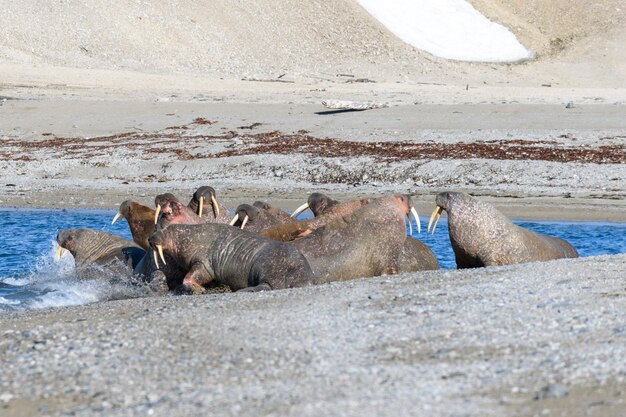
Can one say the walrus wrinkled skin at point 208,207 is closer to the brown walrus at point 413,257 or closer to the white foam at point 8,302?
the brown walrus at point 413,257

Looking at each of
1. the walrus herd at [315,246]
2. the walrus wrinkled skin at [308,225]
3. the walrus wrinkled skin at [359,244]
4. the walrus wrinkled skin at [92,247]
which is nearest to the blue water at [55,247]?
the walrus wrinkled skin at [92,247]

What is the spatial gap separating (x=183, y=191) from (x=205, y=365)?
12.7 m

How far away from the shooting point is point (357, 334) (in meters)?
6.36

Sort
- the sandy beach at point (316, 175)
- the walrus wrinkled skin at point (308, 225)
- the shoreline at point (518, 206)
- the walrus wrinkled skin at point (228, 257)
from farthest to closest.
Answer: the shoreline at point (518, 206) < the walrus wrinkled skin at point (308, 225) < the walrus wrinkled skin at point (228, 257) < the sandy beach at point (316, 175)

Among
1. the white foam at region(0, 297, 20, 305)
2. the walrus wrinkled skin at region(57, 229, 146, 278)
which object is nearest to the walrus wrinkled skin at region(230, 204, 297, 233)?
the walrus wrinkled skin at region(57, 229, 146, 278)

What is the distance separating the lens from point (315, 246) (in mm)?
10094

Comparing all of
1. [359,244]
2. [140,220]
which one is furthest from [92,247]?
[359,244]

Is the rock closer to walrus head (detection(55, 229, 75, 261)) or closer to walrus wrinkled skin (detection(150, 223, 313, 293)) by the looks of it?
walrus wrinkled skin (detection(150, 223, 313, 293))

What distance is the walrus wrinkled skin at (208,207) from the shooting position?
11609mm

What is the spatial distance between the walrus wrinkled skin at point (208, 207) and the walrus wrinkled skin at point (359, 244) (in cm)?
168

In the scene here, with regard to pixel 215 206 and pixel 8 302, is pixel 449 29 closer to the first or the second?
pixel 215 206

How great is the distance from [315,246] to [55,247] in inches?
177

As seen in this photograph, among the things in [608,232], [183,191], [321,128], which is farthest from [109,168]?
[608,232]

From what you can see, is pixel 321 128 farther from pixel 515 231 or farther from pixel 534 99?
pixel 515 231
